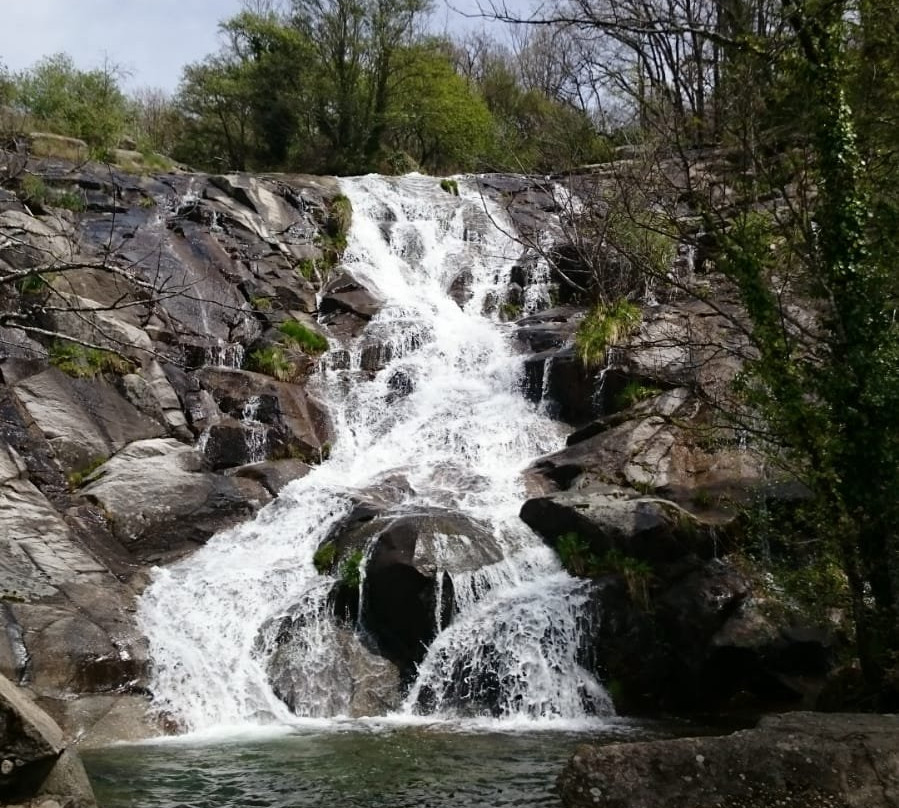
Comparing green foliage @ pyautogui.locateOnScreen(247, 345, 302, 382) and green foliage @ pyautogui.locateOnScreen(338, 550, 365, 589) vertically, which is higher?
green foliage @ pyautogui.locateOnScreen(247, 345, 302, 382)

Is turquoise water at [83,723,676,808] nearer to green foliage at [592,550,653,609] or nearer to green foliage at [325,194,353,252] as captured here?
green foliage at [592,550,653,609]

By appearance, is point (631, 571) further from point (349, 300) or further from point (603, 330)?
point (349, 300)

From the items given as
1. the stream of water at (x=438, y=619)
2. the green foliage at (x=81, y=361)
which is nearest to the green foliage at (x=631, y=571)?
the stream of water at (x=438, y=619)

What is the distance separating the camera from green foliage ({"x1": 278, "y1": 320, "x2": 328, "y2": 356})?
17.9 meters

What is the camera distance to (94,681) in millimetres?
9531

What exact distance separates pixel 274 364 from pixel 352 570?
6.78 m

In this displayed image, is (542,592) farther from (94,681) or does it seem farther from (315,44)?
(315,44)

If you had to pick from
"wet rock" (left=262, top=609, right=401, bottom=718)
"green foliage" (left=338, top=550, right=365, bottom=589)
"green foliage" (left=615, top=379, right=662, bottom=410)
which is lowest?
"wet rock" (left=262, top=609, right=401, bottom=718)

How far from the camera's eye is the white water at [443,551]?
10016 mm

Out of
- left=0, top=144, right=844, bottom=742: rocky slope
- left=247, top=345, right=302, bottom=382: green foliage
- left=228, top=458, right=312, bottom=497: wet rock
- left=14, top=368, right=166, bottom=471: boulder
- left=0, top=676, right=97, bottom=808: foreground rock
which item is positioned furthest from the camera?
left=247, top=345, right=302, bottom=382: green foliage

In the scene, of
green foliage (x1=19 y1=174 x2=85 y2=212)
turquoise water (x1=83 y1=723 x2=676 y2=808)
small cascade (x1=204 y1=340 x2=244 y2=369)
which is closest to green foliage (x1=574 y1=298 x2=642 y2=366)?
small cascade (x1=204 y1=340 x2=244 y2=369)

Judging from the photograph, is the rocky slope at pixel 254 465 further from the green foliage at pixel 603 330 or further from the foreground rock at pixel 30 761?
the foreground rock at pixel 30 761

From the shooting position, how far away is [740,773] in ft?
16.5

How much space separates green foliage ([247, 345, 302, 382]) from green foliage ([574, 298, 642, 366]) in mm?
5717
